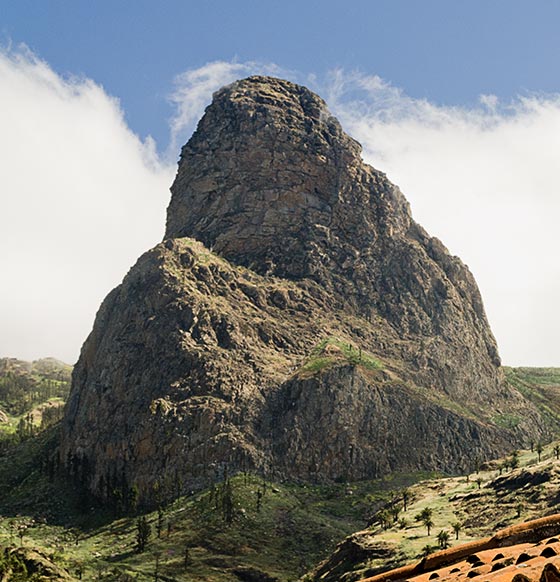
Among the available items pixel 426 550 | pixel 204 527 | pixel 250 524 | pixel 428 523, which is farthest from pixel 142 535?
pixel 426 550

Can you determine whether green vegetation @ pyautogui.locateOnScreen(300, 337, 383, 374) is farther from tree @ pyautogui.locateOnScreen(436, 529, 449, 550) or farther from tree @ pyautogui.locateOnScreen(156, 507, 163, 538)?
tree @ pyautogui.locateOnScreen(436, 529, 449, 550)

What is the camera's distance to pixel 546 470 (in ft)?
357

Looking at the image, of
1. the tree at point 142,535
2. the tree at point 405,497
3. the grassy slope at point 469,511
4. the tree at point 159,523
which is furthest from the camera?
the tree at point 159,523

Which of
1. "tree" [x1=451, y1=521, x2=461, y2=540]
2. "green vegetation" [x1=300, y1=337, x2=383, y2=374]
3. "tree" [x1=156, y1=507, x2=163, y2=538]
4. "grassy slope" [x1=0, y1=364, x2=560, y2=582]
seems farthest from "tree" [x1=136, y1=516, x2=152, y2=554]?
"green vegetation" [x1=300, y1=337, x2=383, y2=374]

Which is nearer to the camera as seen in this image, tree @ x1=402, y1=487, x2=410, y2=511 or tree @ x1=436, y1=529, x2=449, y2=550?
tree @ x1=436, y1=529, x2=449, y2=550

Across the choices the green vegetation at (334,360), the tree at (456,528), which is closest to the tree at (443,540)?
the tree at (456,528)

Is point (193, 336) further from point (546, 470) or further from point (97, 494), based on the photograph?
point (546, 470)

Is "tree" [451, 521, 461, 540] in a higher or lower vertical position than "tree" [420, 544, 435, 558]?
higher

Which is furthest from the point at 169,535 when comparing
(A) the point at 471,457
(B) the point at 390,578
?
(B) the point at 390,578

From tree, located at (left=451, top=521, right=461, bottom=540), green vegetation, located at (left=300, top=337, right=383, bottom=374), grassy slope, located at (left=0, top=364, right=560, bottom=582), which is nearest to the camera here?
tree, located at (left=451, top=521, right=461, bottom=540)

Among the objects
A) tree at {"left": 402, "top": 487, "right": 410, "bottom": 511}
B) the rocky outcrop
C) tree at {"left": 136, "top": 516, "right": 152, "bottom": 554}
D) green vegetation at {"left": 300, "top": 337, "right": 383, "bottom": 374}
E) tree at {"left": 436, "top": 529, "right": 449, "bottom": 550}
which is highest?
green vegetation at {"left": 300, "top": 337, "right": 383, "bottom": 374}

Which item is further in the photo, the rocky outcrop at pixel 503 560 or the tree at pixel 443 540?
the tree at pixel 443 540

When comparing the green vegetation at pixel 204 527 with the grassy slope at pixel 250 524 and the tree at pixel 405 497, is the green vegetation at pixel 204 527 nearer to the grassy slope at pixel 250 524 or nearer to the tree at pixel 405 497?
the grassy slope at pixel 250 524

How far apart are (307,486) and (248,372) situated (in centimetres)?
3769
